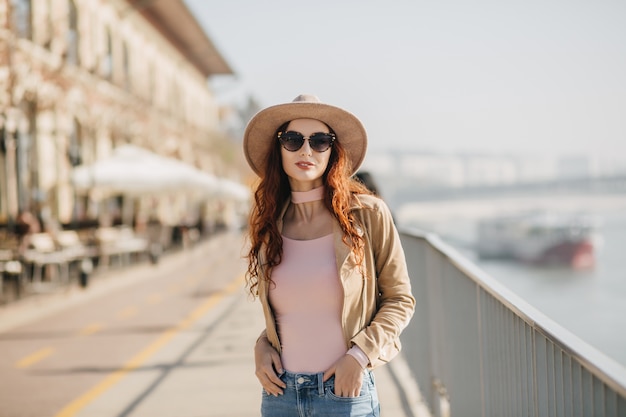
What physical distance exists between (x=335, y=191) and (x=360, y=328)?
452 mm

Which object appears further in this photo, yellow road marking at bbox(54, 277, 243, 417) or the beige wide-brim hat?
yellow road marking at bbox(54, 277, 243, 417)

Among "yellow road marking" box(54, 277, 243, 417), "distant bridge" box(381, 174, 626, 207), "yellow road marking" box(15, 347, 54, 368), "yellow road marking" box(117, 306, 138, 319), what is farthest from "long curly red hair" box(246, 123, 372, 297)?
"distant bridge" box(381, 174, 626, 207)

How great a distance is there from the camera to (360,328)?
8.53 ft

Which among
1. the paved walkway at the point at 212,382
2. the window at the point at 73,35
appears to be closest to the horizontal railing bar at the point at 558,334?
the paved walkway at the point at 212,382

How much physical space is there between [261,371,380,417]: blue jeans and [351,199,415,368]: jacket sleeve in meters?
0.13

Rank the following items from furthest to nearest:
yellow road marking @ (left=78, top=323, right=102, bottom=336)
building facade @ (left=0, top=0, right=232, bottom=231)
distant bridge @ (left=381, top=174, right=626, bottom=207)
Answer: distant bridge @ (left=381, top=174, right=626, bottom=207) → building facade @ (left=0, top=0, right=232, bottom=231) → yellow road marking @ (left=78, top=323, right=102, bottom=336)

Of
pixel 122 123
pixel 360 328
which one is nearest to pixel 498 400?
pixel 360 328

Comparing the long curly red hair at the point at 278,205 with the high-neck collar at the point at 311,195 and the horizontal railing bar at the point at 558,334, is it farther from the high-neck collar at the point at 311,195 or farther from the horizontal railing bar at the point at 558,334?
the horizontal railing bar at the point at 558,334

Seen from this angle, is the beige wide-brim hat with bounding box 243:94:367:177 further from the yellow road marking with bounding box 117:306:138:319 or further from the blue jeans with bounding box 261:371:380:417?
the yellow road marking with bounding box 117:306:138:319

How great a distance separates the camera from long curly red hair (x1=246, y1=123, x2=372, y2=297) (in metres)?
2.61

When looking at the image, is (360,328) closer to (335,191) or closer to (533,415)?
(335,191)

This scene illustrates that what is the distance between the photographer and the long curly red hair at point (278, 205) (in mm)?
2605

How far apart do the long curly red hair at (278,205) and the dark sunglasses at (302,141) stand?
0.10 metres

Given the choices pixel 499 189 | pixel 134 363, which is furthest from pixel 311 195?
pixel 499 189
